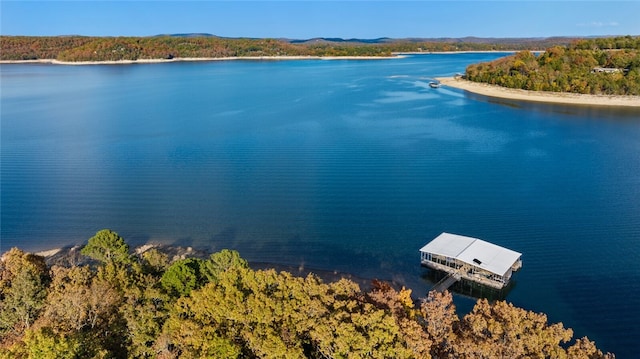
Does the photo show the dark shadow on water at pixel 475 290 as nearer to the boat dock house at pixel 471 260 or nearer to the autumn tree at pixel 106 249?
→ the boat dock house at pixel 471 260

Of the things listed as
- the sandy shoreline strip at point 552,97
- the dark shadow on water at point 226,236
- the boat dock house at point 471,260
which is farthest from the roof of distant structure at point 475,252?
the sandy shoreline strip at point 552,97

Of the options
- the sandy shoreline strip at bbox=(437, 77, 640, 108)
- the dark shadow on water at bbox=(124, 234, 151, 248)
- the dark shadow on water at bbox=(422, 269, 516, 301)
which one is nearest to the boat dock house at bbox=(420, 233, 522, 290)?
the dark shadow on water at bbox=(422, 269, 516, 301)

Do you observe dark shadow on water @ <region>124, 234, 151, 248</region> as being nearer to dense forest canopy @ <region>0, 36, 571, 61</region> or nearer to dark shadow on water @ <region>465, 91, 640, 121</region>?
dark shadow on water @ <region>465, 91, 640, 121</region>

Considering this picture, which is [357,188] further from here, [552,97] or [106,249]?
[552,97]

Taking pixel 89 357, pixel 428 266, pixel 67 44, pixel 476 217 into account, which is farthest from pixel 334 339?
pixel 67 44

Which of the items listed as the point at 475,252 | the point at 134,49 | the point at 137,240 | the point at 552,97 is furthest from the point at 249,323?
the point at 134,49

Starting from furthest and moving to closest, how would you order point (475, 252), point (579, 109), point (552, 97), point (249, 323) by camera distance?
point (552, 97), point (579, 109), point (475, 252), point (249, 323)

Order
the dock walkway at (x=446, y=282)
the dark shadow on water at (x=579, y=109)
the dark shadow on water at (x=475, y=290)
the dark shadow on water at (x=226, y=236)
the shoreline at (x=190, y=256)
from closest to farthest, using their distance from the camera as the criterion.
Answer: the dark shadow on water at (x=475, y=290) → the dock walkway at (x=446, y=282) → the shoreline at (x=190, y=256) → the dark shadow on water at (x=226, y=236) → the dark shadow on water at (x=579, y=109)

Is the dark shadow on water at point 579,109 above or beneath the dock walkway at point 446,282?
above
